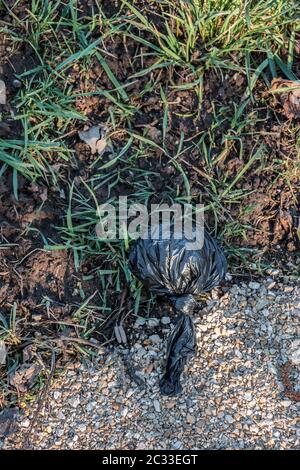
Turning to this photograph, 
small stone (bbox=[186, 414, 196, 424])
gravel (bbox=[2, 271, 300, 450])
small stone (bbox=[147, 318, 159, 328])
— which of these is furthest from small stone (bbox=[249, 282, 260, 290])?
small stone (bbox=[186, 414, 196, 424])

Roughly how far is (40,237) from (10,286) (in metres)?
0.25

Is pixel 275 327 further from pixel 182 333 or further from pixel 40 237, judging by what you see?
pixel 40 237

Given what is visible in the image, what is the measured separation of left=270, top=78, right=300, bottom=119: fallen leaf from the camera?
10.9 feet

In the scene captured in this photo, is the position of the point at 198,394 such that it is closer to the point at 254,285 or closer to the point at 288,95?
the point at 254,285

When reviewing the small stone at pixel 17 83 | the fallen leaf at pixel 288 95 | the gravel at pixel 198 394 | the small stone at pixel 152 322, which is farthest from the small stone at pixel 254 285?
the small stone at pixel 17 83

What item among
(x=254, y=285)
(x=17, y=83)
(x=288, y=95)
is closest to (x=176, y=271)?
(x=254, y=285)

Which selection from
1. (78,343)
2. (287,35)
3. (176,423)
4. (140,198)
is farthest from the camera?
(287,35)

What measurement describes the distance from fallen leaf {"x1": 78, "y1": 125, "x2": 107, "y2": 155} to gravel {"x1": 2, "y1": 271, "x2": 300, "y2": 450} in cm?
77

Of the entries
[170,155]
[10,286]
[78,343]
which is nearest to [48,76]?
[170,155]

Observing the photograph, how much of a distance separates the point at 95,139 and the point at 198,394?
3.90 feet

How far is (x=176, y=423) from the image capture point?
2777mm

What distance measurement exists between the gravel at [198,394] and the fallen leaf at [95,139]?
0.77m

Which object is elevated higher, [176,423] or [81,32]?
[81,32]

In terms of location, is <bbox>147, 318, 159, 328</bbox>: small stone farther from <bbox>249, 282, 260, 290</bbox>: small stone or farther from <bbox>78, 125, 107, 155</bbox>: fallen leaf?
<bbox>78, 125, 107, 155</bbox>: fallen leaf
